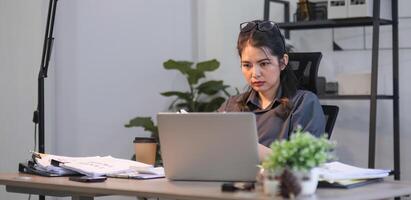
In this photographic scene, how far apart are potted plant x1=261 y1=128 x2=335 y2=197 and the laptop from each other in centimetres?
27

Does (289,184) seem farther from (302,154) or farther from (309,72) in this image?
(309,72)

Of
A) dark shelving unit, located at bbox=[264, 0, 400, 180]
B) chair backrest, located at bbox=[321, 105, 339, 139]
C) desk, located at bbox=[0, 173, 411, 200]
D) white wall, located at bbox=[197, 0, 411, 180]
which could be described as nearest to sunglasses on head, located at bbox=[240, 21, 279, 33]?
chair backrest, located at bbox=[321, 105, 339, 139]

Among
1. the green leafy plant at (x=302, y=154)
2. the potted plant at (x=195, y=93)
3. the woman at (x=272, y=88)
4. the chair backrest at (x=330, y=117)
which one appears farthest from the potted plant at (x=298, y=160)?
the potted plant at (x=195, y=93)

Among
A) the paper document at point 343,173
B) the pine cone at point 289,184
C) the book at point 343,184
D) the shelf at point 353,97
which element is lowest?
the book at point 343,184

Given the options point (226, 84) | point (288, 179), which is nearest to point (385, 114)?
point (226, 84)

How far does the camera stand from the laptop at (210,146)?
79.2 inches

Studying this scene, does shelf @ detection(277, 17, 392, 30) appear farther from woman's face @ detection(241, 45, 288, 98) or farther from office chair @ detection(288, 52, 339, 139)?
woman's face @ detection(241, 45, 288, 98)

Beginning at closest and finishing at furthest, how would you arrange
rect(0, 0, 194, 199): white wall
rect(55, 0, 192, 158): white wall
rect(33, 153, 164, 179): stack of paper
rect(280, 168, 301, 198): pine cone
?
rect(280, 168, 301, 198): pine cone, rect(33, 153, 164, 179): stack of paper, rect(0, 0, 194, 199): white wall, rect(55, 0, 192, 158): white wall

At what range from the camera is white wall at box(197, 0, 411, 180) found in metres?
4.14

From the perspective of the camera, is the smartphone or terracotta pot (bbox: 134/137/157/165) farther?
terracotta pot (bbox: 134/137/157/165)

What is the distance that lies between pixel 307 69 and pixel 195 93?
196cm

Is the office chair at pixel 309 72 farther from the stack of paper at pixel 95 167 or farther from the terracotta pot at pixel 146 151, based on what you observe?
the stack of paper at pixel 95 167

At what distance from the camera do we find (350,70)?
4312 mm

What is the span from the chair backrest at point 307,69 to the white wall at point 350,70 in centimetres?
132
